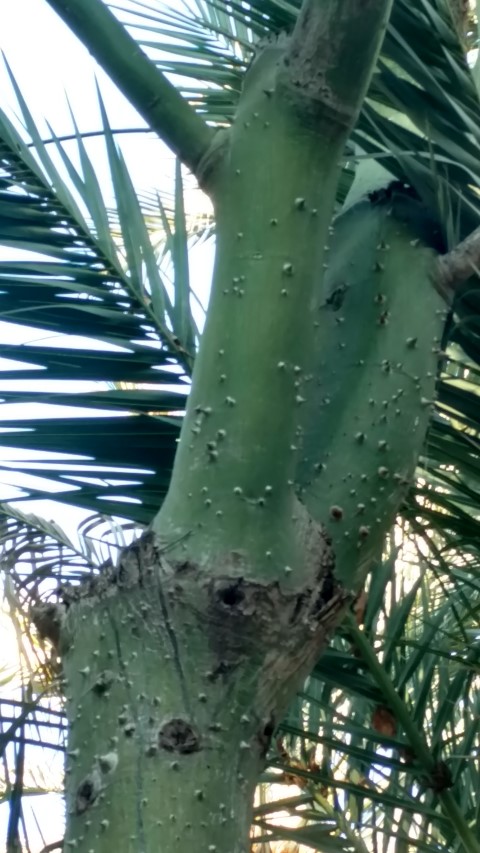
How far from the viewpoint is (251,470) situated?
1.91 ft

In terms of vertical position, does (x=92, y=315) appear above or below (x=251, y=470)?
above

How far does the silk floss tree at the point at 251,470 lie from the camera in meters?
0.54

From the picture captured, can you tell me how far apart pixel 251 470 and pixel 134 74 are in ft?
0.82

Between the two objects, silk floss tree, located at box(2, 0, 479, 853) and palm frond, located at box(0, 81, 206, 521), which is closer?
silk floss tree, located at box(2, 0, 479, 853)

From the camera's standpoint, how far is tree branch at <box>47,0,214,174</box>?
60 cm

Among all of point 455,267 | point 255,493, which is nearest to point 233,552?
point 255,493

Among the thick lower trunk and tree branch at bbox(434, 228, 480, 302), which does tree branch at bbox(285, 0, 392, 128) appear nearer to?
tree branch at bbox(434, 228, 480, 302)

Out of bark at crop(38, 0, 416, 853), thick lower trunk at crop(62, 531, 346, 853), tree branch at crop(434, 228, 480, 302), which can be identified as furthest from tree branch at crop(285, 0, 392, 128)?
thick lower trunk at crop(62, 531, 346, 853)

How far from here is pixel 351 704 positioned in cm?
126

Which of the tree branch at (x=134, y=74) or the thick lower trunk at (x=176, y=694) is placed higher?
the tree branch at (x=134, y=74)

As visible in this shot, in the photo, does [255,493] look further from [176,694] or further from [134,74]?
[134,74]

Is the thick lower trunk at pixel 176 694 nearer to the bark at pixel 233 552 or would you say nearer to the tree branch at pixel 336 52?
the bark at pixel 233 552

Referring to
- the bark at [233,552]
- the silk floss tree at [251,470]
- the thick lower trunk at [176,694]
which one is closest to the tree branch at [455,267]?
the silk floss tree at [251,470]

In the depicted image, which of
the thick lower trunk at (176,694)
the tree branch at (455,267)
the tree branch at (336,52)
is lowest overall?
the thick lower trunk at (176,694)
